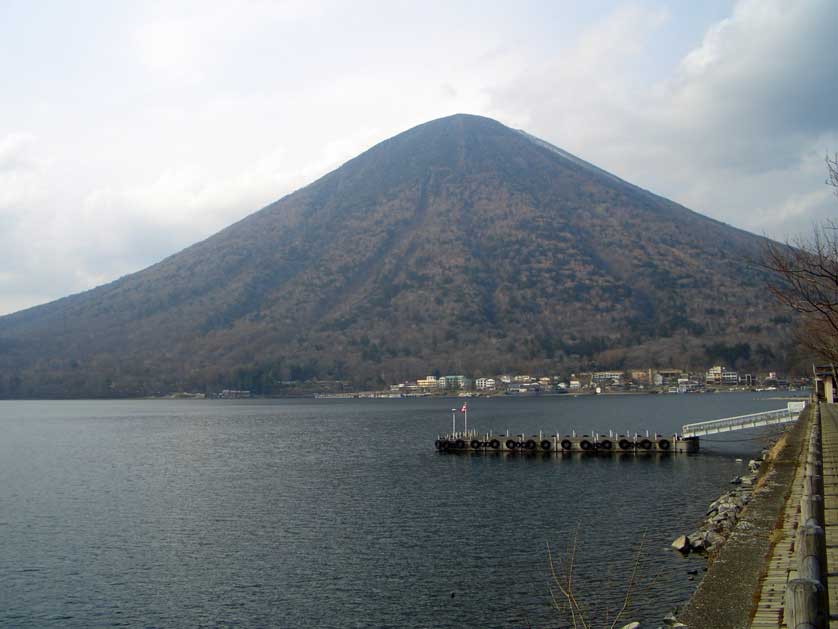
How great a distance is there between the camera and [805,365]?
154 meters

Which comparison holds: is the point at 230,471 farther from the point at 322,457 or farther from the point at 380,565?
the point at 380,565

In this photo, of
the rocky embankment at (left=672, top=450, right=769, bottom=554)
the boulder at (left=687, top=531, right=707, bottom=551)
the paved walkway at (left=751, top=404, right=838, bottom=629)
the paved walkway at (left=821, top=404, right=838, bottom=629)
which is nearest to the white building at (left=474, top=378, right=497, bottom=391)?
the paved walkway at (left=821, top=404, right=838, bottom=629)

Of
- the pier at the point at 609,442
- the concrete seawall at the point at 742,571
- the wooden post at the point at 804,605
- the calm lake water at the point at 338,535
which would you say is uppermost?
the wooden post at the point at 804,605

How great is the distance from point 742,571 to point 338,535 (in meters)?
17.0

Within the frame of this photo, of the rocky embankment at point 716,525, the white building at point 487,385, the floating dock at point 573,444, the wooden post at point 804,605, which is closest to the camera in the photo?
the wooden post at point 804,605

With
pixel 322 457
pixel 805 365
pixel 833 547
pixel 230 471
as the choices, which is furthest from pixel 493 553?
pixel 805 365

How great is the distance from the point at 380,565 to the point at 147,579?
279 inches

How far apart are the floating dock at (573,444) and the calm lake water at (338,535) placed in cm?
250

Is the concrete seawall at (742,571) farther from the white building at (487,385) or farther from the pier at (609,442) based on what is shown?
the white building at (487,385)

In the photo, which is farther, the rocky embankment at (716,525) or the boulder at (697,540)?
the boulder at (697,540)

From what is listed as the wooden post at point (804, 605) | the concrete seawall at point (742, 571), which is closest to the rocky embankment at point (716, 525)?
the concrete seawall at point (742, 571)

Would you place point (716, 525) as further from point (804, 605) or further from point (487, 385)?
point (487, 385)

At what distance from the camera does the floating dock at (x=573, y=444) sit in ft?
180

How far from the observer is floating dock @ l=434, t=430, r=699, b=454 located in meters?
55.0
